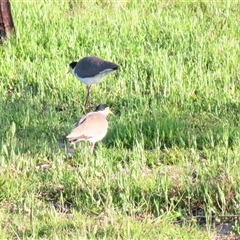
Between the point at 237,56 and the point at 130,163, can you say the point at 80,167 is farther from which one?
the point at 237,56

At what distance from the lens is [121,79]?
8414 mm

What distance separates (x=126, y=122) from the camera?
7.07 metres

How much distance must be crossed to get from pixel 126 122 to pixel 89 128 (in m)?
0.74

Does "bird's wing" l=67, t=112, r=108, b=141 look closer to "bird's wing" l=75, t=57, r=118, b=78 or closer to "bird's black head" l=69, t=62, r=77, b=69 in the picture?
"bird's wing" l=75, t=57, r=118, b=78

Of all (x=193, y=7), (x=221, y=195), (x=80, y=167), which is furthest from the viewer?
(x=193, y=7)

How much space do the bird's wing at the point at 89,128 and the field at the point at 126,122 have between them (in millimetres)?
151

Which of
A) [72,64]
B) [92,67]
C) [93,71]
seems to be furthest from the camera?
[72,64]

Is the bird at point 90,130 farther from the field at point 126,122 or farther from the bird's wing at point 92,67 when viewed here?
the bird's wing at point 92,67

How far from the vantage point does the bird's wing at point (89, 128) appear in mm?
6318

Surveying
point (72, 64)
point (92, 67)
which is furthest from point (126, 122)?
point (72, 64)

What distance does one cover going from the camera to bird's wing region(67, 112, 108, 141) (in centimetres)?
632

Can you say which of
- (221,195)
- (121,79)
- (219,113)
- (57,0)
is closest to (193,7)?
(57,0)

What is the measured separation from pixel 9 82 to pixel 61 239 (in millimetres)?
4139

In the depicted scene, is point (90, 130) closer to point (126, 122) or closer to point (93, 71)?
point (126, 122)
